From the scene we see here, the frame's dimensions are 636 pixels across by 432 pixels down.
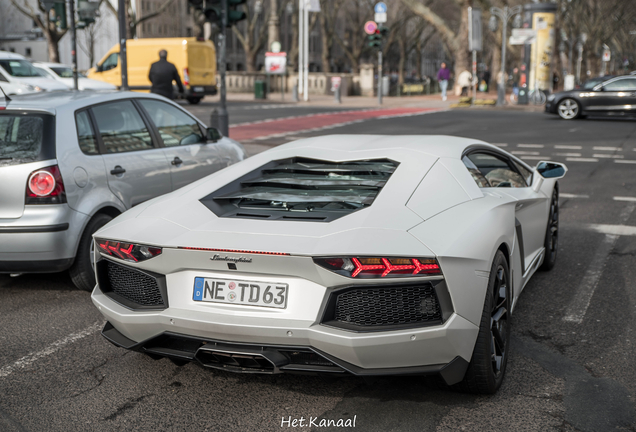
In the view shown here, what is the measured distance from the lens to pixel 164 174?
20.9 feet

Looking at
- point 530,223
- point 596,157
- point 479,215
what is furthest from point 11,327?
point 596,157

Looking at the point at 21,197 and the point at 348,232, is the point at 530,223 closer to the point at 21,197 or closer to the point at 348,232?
the point at 348,232

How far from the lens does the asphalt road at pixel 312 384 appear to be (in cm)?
335

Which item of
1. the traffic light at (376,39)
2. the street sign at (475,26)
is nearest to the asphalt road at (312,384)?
the street sign at (475,26)

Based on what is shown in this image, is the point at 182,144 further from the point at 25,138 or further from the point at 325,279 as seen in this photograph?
the point at 325,279

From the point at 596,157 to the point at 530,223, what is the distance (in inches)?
404

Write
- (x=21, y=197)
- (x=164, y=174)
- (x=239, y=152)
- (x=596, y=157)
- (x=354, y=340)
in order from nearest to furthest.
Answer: (x=354, y=340) → (x=21, y=197) → (x=164, y=174) → (x=239, y=152) → (x=596, y=157)

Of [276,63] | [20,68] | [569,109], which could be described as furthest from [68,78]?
[569,109]

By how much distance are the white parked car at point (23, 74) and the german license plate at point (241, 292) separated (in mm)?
21761

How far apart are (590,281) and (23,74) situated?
22.4m

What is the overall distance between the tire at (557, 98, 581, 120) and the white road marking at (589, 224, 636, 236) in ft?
56.5

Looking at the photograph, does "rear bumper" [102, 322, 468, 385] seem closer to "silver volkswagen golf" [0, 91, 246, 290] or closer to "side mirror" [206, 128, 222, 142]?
"silver volkswagen golf" [0, 91, 246, 290]

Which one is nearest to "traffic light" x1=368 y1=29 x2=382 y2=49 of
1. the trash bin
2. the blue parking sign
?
the blue parking sign

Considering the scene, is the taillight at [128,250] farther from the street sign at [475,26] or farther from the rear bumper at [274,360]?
the street sign at [475,26]
